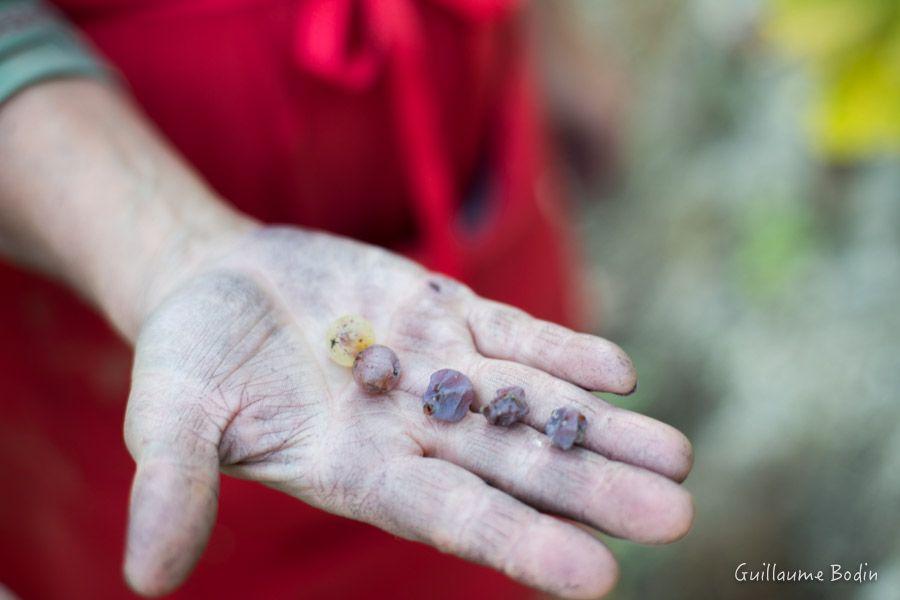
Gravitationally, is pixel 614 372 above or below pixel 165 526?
above

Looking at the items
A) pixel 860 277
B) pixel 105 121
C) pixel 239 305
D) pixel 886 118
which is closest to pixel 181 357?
pixel 239 305

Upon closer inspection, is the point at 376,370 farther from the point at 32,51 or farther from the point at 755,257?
the point at 755,257

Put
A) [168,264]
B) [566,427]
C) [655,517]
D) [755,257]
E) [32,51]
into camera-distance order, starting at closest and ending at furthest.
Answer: [655,517], [566,427], [168,264], [32,51], [755,257]

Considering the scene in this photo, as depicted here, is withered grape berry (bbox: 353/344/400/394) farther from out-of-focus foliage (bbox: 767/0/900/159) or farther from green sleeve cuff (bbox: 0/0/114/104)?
out-of-focus foliage (bbox: 767/0/900/159)

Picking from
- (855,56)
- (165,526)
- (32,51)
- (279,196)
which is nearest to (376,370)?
(165,526)

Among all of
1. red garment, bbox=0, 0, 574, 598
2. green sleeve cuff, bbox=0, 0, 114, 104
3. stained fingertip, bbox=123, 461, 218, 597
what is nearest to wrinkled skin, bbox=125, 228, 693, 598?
stained fingertip, bbox=123, 461, 218, 597

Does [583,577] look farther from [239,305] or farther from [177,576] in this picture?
[239,305]
